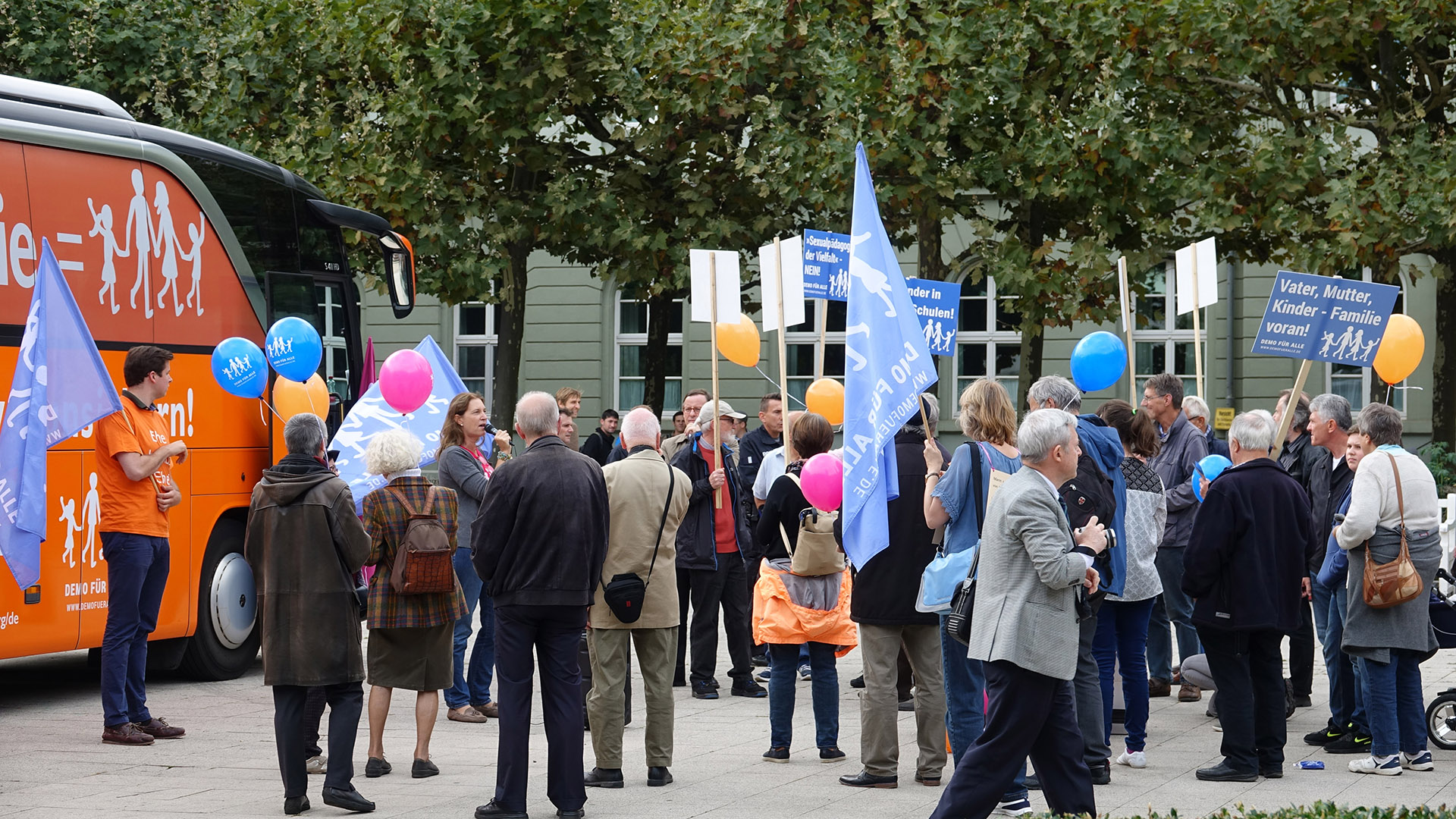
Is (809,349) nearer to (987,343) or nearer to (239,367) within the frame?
(987,343)

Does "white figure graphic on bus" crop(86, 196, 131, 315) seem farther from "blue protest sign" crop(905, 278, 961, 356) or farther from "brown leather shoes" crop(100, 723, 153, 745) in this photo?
"blue protest sign" crop(905, 278, 961, 356)

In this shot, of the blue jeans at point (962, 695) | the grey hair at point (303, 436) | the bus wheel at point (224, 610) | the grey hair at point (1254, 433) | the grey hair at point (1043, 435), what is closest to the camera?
the grey hair at point (1043, 435)

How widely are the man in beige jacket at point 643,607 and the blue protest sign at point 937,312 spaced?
3103 millimetres

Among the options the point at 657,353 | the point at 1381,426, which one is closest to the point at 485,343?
the point at 657,353

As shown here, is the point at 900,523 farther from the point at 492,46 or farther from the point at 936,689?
the point at 492,46

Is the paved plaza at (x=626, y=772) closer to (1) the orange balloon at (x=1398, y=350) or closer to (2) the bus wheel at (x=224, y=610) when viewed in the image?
(2) the bus wheel at (x=224, y=610)

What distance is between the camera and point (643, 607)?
25.2 ft

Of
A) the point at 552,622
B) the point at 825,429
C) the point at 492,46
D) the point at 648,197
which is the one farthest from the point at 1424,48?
the point at 552,622

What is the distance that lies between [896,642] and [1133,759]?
1.51 metres

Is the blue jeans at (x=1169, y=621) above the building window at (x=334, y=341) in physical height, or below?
below

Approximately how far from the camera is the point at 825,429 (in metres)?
8.36

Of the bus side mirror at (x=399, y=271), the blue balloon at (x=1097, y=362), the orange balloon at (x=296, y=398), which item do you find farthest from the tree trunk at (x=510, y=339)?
the blue balloon at (x=1097, y=362)

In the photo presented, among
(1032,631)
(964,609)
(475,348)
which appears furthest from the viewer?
(475,348)

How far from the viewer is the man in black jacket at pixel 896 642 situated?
296 inches
